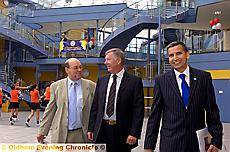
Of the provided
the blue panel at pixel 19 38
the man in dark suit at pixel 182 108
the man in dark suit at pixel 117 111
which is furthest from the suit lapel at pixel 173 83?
the blue panel at pixel 19 38

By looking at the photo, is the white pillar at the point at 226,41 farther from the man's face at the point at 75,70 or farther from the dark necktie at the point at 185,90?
the dark necktie at the point at 185,90

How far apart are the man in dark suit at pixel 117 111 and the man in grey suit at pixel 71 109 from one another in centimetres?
22

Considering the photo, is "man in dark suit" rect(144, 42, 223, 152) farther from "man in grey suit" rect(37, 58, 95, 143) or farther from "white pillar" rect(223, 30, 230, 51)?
"white pillar" rect(223, 30, 230, 51)

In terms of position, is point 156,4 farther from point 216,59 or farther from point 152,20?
point 216,59

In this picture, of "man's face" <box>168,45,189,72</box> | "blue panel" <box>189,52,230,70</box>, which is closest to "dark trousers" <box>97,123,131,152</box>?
"man's face" <box>168,45,189,72</box>

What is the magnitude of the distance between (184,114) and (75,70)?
6.07 ft

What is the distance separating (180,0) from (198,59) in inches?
296

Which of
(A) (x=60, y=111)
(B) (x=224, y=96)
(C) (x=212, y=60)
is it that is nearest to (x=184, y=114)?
(A) (x=60, y=111)

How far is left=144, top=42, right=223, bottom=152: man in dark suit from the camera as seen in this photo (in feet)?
13.0

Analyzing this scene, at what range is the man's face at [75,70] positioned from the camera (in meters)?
5.27

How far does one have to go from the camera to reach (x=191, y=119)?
3980mm

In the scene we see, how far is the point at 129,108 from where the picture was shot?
514cm

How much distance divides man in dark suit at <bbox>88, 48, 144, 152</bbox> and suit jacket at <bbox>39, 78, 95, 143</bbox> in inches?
9.8

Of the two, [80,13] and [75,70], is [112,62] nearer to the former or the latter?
[75,70]
